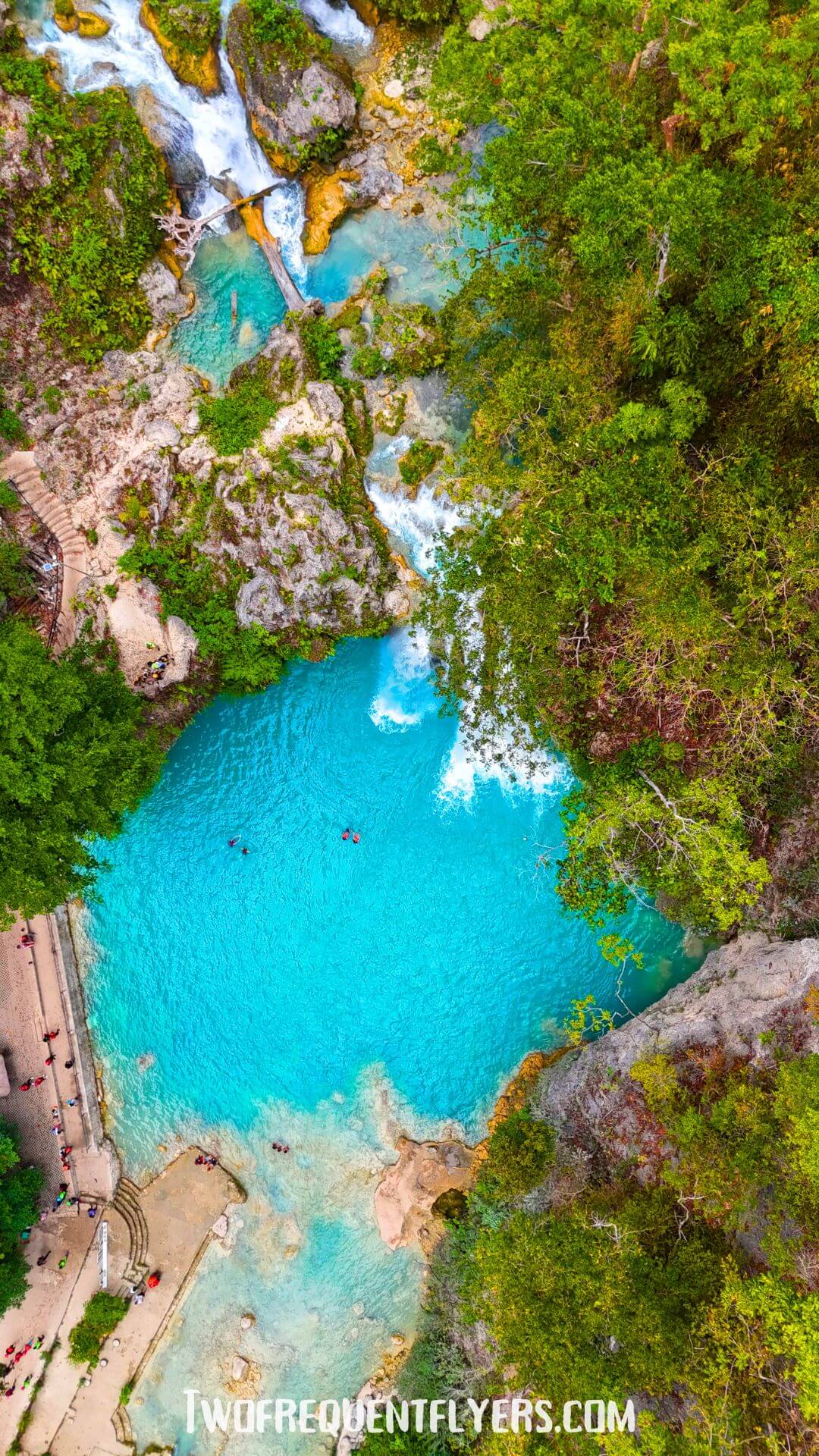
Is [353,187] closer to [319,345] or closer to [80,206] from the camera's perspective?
[319,345]

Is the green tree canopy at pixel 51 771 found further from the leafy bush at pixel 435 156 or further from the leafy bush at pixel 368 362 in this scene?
the leafy bush at pixel 435 156

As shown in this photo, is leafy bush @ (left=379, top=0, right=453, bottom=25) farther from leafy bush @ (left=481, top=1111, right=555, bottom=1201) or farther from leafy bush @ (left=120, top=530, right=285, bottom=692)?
leafy bush @ (left=481, top=1111, right=555, bottom=1201)

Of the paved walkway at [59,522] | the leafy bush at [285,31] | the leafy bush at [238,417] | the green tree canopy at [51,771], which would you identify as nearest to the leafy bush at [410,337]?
the leafy bush at [238,417]

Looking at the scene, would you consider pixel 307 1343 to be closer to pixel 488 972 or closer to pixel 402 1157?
pixel 402 1157

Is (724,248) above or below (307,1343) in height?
above

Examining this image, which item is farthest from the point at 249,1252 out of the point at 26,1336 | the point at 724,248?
the point at 724,248
